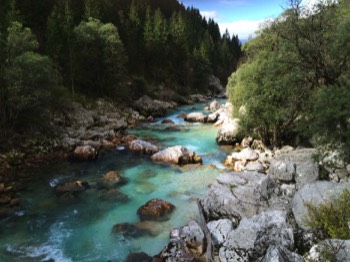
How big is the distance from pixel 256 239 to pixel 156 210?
25.7 ft

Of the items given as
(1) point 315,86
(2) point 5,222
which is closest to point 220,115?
(1) point 315,86

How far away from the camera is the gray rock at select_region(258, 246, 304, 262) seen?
928 cm

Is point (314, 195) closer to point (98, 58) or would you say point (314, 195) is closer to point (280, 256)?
point (280, 256)

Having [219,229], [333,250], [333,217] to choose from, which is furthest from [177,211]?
[333,250]

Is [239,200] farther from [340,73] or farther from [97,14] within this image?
[97,14]

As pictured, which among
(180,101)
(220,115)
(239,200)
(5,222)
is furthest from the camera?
Answer: (180,101)

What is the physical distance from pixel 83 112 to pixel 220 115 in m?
18.5

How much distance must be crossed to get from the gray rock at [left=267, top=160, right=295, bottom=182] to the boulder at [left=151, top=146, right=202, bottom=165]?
10.2 meters

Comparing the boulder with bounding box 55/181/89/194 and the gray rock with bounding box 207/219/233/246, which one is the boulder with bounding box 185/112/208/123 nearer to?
the boulder with bounding box 55/181/89/194

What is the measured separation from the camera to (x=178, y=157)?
26703 mm

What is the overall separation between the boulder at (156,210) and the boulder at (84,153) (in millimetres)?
11806

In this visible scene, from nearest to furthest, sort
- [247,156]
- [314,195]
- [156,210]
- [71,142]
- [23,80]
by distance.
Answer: [314,195] < [156,210] < [247,156] < [23,80] < [71,142]

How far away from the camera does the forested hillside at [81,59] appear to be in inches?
1093

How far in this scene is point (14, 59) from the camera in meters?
27.4
